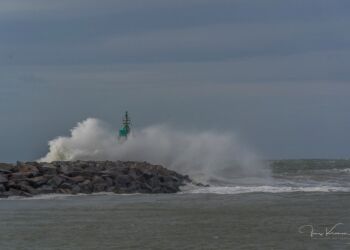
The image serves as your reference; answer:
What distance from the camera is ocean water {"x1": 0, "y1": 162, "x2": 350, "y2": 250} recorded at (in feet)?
52.8

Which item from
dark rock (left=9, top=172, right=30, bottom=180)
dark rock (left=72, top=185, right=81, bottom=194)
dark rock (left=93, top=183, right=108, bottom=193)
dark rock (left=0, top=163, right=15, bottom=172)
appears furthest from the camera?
dark rock (left=0, top=163, right=15, bottom=172)

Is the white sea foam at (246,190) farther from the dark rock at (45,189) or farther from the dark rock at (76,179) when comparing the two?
the dark rock at (45,189)

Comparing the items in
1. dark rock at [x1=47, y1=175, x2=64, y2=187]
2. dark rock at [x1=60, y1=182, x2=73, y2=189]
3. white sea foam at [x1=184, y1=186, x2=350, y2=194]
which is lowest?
white sea foam at [x1=184, y1=186, x2=350, y2=194]

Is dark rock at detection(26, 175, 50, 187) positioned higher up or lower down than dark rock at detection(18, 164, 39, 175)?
lower down

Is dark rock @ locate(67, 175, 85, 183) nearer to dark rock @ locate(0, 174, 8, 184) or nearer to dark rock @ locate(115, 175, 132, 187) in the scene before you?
dark rock @ locate(115, 175, 132, 187)

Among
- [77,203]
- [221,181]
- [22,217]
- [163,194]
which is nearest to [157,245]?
[22,217]

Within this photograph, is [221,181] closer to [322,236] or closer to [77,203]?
[77,203]

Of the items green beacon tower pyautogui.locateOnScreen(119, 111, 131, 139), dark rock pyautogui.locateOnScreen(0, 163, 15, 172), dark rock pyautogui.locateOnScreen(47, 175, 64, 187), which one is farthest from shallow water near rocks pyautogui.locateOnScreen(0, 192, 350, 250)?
green beacon tower pyautogui.locateOnScreen(119, 111, 131, 139)

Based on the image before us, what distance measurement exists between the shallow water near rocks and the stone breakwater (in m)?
1.21

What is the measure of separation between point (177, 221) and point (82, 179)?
398 inches

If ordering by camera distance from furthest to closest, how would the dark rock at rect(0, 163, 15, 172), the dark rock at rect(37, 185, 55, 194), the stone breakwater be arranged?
the dark rock at rect(0, 163, 15, 172) < the stone breakwater < the dark rock at rect(37, 185, 55, 194)

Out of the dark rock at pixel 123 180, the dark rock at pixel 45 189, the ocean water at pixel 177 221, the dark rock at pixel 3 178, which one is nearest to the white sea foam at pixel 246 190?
the ocean water at pixel 177 221

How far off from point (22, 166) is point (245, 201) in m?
10.2

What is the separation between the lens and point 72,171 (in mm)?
30031
